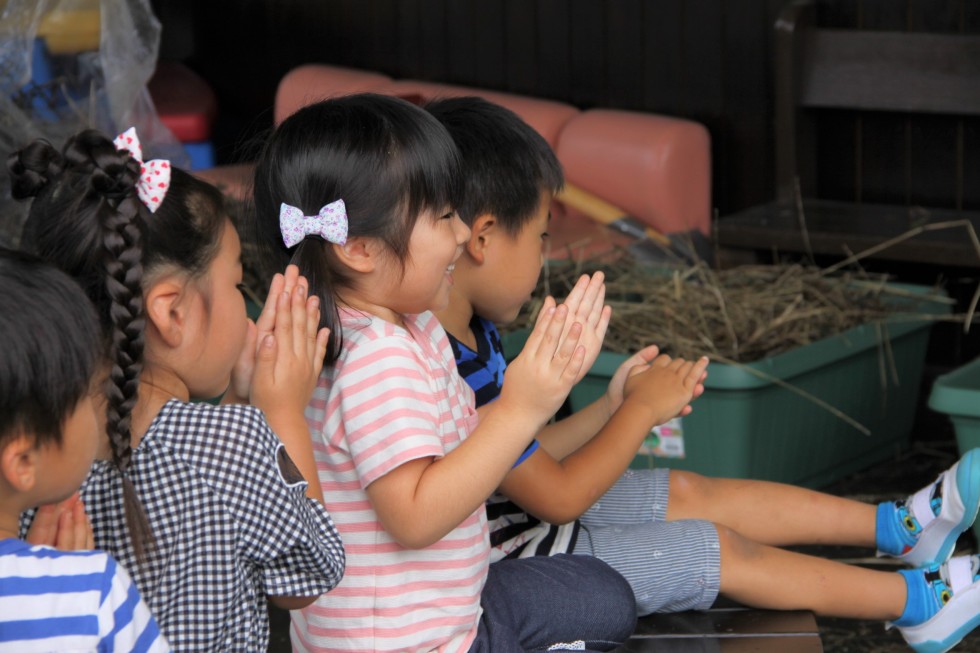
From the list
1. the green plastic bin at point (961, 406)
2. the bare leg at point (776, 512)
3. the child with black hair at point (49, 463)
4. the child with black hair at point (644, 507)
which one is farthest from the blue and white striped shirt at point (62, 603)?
the green plastic bin at point (961, 406)

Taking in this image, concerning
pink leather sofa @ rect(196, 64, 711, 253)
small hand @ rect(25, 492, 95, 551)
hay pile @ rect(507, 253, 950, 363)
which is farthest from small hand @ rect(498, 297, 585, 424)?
pink leather sofa @ rect(196, 64, 711, 253)

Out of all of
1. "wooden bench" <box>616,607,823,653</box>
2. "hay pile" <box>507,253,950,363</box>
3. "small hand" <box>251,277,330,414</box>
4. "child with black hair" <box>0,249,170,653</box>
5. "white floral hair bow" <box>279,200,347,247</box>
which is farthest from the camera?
"hay pile" <box>507,253,950,363</box>

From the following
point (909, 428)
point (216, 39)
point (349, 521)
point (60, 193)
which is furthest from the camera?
point (216, 39)

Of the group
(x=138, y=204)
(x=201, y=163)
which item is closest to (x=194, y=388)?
(x=138, y=204)

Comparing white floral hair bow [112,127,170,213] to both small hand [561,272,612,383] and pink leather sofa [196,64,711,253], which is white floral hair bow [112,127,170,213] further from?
pink leather sofa [196,64,711,253]

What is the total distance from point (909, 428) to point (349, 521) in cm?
209

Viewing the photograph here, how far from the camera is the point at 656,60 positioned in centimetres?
439

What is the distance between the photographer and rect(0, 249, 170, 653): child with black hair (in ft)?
3.97

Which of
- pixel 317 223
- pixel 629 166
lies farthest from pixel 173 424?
pixel 629 166

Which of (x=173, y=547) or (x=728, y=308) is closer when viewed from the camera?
(x=173, y=547)

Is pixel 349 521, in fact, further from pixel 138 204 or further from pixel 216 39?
pixel 216 39

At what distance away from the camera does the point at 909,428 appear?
3424 millimetres

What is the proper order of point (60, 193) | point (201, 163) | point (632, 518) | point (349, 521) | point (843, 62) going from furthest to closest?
point (201, 163)
point (843, 62)
point (632, 518)
point (349, 521)
point (60, 193)

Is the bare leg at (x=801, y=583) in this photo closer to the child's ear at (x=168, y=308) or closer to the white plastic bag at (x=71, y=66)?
the child's ear at (x=168, y=308)
